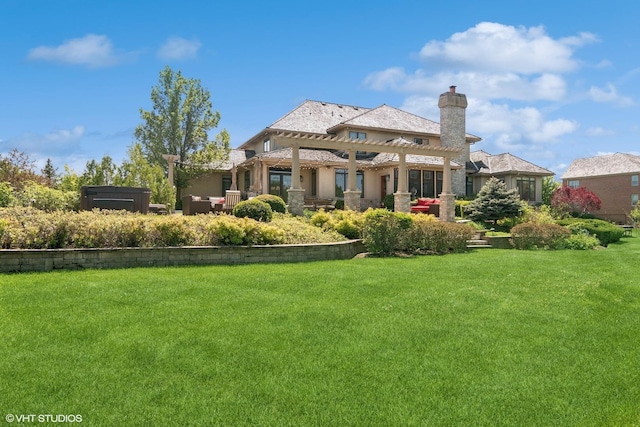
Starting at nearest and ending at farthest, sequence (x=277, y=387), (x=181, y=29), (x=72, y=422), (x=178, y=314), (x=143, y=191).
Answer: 1. (x=72, y=422)
2. (x=277, y=387)
3. (x=178, y=314)
4. (x=181, y=29)
5. (x=143, y=191)

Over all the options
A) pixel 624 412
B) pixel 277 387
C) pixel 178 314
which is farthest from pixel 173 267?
pixel 624 412

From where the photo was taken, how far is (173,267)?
28.2 ft

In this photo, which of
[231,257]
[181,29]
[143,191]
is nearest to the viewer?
[231,257]

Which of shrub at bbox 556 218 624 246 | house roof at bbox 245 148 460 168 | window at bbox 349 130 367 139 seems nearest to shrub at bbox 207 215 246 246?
shrub at bbox 556 218 624 246

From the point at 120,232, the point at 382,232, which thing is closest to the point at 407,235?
the point at 382,232

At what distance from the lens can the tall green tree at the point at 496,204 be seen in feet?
67.2

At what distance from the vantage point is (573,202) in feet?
99.8

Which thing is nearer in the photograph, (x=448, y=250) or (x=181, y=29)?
(x=181, y=29)

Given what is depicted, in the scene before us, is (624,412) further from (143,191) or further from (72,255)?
(143,191)

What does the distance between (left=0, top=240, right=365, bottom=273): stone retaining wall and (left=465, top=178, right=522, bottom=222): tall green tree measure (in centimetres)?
1256

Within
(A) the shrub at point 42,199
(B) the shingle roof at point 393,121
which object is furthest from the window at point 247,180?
(A) the shrub at point 42,199

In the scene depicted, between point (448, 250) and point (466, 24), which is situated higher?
point (466, 24)

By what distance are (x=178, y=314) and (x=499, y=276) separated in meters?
5.88

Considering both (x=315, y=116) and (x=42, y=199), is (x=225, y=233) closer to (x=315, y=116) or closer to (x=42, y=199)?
(x=42, y=199)
